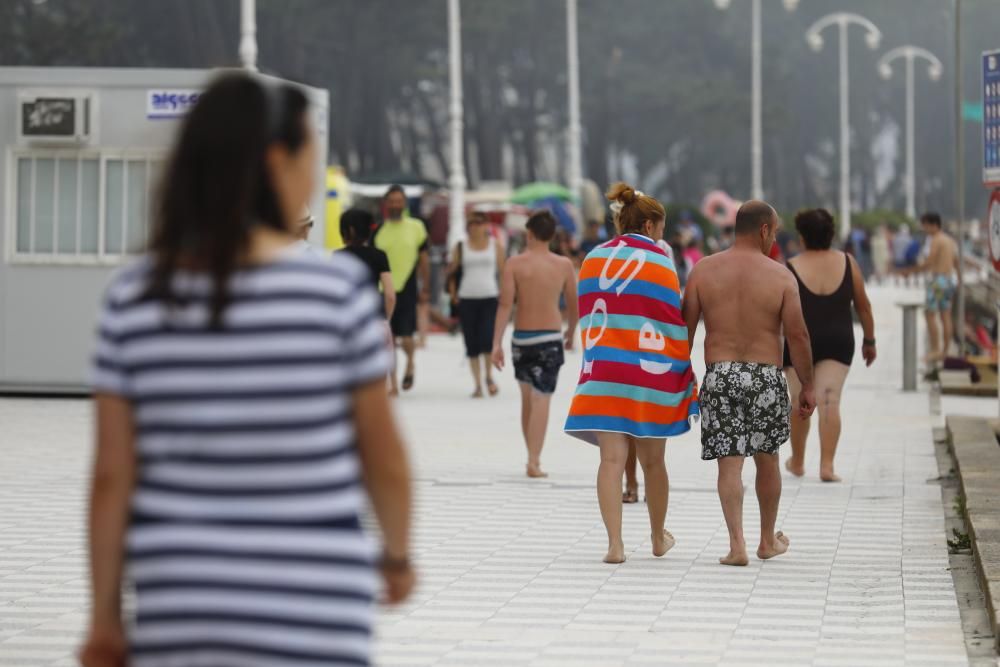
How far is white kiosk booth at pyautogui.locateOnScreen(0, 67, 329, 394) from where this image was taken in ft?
56.3

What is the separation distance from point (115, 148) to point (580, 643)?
36.6 ft

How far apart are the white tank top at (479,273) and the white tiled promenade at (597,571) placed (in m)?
4.13

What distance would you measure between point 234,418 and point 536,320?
9186 mm

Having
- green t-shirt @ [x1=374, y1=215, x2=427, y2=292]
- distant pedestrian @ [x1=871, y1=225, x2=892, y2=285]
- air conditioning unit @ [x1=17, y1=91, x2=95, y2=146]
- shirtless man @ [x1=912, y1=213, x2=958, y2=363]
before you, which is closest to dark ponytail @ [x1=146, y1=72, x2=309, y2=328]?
air conditioning unit @ [x1=17, y1=91, x2=95, y2=146]

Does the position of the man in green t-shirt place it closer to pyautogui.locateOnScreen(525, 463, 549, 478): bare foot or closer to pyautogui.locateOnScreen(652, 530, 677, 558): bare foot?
pyautogui.locateOnScreen(525, 463, 549, 478): bare foot

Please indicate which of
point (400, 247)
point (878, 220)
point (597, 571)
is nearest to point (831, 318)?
point (597, 571)

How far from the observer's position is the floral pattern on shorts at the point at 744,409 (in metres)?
8.73

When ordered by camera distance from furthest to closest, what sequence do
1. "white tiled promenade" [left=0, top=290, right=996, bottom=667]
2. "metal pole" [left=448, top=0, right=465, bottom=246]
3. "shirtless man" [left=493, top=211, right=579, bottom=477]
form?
"metal pole" [left=448, top=0, right=465, bottom=246]
"shirtless man" [left=493, top=211, right=579, bottom=477]
"white tiled promenade" [left=0, top=290, right=996, bottom=667]


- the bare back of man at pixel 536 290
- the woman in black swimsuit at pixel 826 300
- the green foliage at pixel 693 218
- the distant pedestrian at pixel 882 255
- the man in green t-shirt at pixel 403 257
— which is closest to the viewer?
the woman in black swimsuit at pixel 826 300

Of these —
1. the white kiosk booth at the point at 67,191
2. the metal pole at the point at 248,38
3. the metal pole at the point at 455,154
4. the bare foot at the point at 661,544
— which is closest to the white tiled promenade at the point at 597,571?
the bare foot at the point at 661,544

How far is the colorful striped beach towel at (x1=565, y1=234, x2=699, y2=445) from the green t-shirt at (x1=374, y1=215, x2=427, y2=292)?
29.3 feet

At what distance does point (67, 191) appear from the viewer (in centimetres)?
1736

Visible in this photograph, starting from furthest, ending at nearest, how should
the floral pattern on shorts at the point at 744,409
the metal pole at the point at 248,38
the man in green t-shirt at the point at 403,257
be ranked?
the metal pole at the point at 248,38, the man in green t-shirt at the point at 403,257, the floral pattern on shorts at the point at 744,409

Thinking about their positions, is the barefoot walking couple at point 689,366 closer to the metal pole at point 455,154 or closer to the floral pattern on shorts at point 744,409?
the floral pattern on shorts at point 744,409
